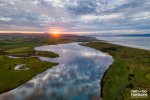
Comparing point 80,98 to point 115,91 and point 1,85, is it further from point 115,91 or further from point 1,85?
point 1,85

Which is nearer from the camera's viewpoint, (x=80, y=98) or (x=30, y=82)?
(x=80, y=98)

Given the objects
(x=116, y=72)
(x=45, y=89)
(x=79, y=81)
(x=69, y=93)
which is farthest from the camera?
(x=116, y=72)

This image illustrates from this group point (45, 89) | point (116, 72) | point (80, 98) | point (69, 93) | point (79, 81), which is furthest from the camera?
point (116, 72)

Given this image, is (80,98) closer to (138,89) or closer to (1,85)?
(138,89)

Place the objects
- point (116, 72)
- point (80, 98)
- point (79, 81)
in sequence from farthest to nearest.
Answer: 1. point (116, 72)
2. point (79, 81)
3. point (80, 98)

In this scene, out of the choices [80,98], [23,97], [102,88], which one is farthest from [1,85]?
[102,88]

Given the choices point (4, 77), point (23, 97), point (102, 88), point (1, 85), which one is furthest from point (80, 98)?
point (4, 77)

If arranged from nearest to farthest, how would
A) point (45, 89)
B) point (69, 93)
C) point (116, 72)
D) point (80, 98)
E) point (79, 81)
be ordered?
point (80, 98) < point (69, 93) < point (45, 89) < point (79, 81) < point (116, 72)

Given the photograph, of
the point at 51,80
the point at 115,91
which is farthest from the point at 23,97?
the point at 115,91

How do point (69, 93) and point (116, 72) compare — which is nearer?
point (69, 93)
